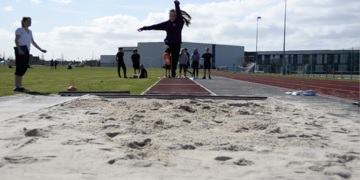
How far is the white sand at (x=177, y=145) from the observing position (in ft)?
11.4

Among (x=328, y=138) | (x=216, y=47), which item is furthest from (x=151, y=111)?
(x=216, y=47)

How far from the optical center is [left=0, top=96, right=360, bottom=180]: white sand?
3.48 metres

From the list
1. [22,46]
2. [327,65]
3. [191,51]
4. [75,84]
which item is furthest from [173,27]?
[191,51]

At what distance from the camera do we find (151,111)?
707cm

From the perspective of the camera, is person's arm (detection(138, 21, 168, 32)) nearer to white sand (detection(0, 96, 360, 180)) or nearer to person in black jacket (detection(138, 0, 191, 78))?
person in black jacket (detection(138, 0, 191, 78))

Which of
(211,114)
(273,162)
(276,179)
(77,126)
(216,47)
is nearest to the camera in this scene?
(276,179)

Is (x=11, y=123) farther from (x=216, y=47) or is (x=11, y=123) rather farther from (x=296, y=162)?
(x=216, y=47)

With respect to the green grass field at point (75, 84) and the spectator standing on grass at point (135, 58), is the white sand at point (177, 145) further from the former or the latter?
the spectator standing on grass at point (135, 58)

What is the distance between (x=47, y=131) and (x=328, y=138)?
10.3 ft

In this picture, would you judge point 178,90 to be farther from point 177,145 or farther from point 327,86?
point 177,145

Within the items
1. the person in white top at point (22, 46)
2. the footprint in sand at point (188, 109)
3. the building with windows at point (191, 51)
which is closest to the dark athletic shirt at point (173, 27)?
the footprint in sand at point (188, 109)

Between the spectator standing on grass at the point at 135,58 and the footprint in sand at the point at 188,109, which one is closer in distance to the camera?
the footprint in sand at the point at 188,109

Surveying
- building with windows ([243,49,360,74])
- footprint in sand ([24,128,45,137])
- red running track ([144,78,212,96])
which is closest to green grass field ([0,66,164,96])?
red running track ([144,78,212,96])

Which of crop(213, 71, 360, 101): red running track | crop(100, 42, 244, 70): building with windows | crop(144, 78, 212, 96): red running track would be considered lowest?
crop(213, 71, 360, 101): red running track
